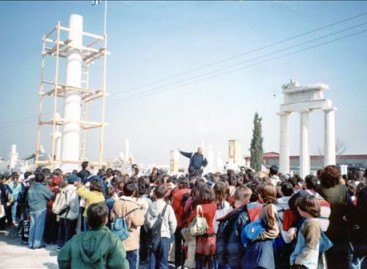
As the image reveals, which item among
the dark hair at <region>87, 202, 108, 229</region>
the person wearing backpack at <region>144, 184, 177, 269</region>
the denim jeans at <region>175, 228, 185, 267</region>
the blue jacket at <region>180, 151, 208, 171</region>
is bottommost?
the denim jeans at <region>175, 228, 185, 267</region>

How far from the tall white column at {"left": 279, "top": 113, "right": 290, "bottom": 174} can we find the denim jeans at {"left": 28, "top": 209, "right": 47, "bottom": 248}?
24.1m

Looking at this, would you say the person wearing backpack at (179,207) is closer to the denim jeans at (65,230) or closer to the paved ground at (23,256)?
the paved ground at (23,256)

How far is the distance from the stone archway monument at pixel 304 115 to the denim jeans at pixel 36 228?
22.3m

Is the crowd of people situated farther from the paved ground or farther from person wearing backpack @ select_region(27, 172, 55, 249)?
person wearing backpack @ select_region(27, 172, 55, 249)

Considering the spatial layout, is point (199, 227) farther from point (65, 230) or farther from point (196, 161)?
point (196, 161)

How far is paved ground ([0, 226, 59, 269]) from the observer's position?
25.6 feet

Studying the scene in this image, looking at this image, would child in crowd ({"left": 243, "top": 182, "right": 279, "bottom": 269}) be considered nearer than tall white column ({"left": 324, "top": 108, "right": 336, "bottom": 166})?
Yes

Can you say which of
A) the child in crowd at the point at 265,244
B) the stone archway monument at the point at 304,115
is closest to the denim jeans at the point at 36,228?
the child in crowd at the point at 265,244

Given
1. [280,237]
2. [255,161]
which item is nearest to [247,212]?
[280,237]

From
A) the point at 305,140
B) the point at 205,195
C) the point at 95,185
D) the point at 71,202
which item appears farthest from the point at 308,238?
the point at 305,140

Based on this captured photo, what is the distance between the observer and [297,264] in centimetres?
407

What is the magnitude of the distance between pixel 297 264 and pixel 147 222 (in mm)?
3017

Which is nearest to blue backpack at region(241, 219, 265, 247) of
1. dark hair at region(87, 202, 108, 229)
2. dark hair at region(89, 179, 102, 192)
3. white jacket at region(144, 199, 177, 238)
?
dark hair at region(87, 202, 108, 229)

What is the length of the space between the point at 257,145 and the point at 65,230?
114 feet
